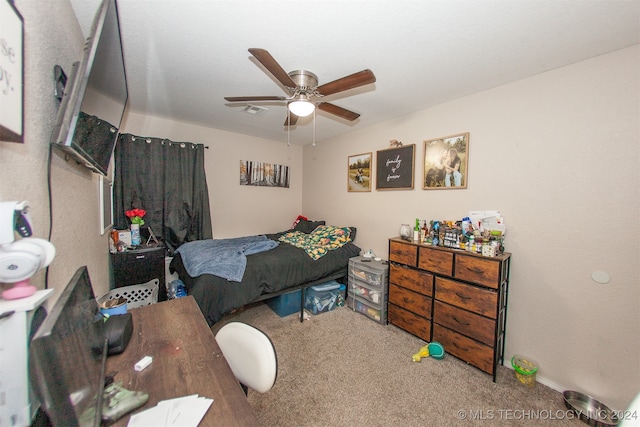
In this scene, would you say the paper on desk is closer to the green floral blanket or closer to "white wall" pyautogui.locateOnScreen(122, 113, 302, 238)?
the green floral blanket

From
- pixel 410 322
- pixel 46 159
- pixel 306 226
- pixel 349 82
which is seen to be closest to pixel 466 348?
pixel 410 322

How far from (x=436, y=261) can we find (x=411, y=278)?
33 cm

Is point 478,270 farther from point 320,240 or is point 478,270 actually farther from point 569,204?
point 320,240

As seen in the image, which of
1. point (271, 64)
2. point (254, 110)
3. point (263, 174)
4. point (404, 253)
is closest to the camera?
point (271, 64)

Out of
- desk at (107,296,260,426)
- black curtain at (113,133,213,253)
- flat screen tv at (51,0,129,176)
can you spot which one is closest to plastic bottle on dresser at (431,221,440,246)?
desk at (107,296,260,426)

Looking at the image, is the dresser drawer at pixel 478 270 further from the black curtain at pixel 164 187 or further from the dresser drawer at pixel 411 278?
the black curtain at pixel 164 187

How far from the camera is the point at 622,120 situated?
1557 mm

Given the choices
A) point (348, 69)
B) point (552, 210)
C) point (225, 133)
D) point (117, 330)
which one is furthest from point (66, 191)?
point (552, 210)

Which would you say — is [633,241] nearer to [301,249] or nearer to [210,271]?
[301,249]

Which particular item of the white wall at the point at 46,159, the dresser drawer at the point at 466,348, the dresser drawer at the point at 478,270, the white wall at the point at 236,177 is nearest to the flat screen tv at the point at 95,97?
the white wall at the point at 46,159

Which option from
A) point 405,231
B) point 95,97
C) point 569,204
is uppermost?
point 95,97

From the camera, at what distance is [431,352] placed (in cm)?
213

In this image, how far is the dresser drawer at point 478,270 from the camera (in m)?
1.85

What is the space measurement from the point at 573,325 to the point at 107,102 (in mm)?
3362
